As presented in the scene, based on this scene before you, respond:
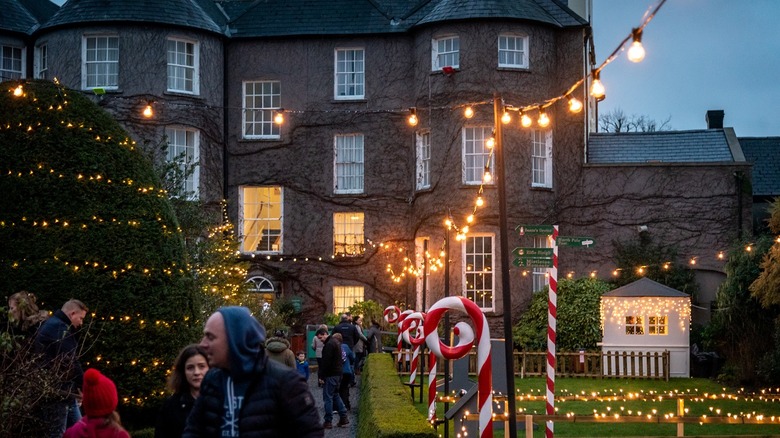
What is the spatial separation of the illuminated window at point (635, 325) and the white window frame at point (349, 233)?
362 inches

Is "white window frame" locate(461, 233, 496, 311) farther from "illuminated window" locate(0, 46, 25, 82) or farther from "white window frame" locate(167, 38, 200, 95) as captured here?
"illuminated window" locate(0, 46, 25, 82)

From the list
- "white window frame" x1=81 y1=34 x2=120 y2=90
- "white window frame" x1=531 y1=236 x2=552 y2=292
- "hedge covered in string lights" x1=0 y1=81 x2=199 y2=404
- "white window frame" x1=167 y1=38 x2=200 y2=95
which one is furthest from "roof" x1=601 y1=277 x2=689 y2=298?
"hedge covered in string lights" x1=0 y1=81 x2=199 y2=404

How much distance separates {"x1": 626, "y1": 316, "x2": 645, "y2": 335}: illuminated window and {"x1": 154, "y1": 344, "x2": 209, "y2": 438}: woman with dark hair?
2472cm

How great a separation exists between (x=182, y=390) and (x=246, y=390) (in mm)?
2444

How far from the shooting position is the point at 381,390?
17.4m

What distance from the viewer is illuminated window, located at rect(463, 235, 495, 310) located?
1375 inches

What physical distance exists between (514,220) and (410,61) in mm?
6204

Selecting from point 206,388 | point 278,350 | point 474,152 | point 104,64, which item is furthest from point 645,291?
point 206,388

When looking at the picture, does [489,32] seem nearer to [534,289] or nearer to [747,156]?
[534,289]

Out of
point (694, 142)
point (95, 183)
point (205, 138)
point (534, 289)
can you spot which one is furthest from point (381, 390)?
point (694, 142)

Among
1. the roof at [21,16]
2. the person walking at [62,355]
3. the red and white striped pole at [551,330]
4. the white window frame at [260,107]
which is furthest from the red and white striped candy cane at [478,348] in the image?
the roof at [21,16]

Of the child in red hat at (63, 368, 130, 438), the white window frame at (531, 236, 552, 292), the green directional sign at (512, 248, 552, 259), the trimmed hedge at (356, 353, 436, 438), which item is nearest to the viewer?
the child in red hat at (63, 368, 130, 438)

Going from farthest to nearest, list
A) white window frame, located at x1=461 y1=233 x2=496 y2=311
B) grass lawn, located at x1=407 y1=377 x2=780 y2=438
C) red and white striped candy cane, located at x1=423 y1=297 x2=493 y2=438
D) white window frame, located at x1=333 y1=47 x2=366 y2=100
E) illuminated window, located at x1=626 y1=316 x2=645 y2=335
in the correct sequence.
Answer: white window frame, located at x1=333 y1=47 x2=366 y2=100 < white window frame, located at x1=461 y1=233 x2=496 y2=311 < illuminated window, located at x1=626 y1=316 x2=645 y2=335 < grass lawn, located at x1=407 y1=377 x2=780 y2=438 < red and white striped candy cane, located at x1=423 y1=297 x2=493 y2=438

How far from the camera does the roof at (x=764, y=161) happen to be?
4166 cm
